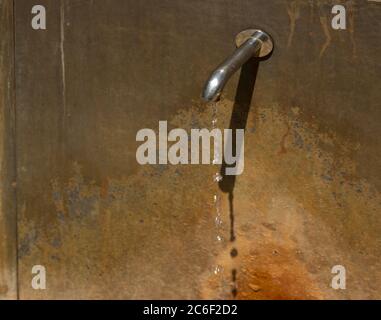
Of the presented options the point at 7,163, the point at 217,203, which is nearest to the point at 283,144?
the point at 217,203

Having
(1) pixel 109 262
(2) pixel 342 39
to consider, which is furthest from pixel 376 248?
(1) pixel 109 262

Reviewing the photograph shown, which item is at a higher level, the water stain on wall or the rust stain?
the rust stain

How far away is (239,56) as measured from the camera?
→ 1689mm

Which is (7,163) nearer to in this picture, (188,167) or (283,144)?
(188,167)

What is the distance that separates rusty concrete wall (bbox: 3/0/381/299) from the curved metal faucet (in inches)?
1.3

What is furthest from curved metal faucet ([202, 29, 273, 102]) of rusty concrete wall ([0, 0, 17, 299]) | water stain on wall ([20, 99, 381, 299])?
rusty concrete wall ([0, 0, 17, 299])

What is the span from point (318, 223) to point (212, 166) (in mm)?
382

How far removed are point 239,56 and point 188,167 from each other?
0.41m

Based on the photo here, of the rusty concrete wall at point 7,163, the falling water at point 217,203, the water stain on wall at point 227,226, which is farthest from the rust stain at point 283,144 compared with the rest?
the rusty concrete wall at point 7,163

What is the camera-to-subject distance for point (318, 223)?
1.86m

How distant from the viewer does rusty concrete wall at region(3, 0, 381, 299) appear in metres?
1.82

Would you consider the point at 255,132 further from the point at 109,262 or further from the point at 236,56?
the point at 109,262

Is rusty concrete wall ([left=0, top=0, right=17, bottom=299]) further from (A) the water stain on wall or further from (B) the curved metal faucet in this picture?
(B) the curved metal faucet
